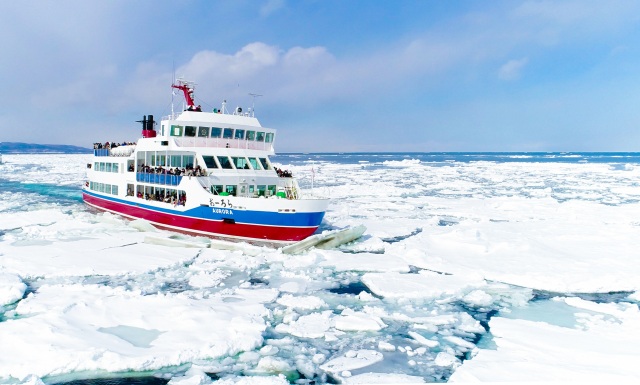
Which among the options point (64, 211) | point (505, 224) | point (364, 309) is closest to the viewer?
point (364, 309)

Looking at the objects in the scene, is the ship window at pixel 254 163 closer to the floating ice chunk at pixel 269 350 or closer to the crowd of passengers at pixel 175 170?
the crowd of passengers at pixel 175 170

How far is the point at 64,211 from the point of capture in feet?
94.4

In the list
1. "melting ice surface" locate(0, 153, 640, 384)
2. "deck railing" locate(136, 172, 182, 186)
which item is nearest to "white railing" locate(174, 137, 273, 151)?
"deck railing" locate(136, 172, 182, 186)

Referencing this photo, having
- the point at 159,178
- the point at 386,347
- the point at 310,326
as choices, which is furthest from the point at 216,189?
the point at 386,347

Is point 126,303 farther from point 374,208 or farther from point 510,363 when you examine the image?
point 374,208

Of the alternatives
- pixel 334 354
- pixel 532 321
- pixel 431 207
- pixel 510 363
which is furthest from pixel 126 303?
pixel 431 207

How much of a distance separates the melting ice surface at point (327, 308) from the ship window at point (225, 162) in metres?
4.83

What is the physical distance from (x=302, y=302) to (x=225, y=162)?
11.2m

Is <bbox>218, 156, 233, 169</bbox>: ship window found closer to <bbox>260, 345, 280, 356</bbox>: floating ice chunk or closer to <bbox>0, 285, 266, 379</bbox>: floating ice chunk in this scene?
<bbox>0, 285, 266, 379</bbox>: floating ice chunk

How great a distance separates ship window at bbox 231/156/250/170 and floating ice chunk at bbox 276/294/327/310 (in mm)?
10492

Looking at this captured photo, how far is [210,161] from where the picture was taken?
21141 mm

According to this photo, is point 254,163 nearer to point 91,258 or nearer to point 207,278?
point 91,258

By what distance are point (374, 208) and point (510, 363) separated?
2318cm

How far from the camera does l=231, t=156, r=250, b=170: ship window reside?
70.9ft
